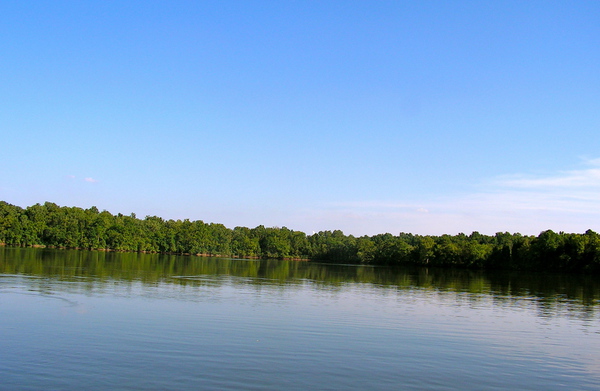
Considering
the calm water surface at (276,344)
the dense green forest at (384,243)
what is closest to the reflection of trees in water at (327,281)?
the calm water surface at (276,344)

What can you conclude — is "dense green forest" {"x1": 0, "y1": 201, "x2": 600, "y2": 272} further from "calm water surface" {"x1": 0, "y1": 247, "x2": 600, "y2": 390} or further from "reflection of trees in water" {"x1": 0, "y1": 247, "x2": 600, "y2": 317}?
"calm water surface" {"x1": 0, "y1": 247, "x2": 600, "y2": 390}

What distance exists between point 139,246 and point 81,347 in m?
181

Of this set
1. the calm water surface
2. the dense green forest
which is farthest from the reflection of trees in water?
the dense green forest

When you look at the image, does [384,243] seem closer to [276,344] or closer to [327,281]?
[327,281]

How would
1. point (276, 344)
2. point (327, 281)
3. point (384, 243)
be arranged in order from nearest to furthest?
point (276, 344) < point (327, 281) < point (384, 243)

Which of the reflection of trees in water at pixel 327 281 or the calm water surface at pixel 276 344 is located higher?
the calm water surface at pixel 276 344

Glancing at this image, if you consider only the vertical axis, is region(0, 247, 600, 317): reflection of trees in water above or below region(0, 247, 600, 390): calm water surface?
below

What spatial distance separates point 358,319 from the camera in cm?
2805

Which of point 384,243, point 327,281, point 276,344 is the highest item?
point 384,243

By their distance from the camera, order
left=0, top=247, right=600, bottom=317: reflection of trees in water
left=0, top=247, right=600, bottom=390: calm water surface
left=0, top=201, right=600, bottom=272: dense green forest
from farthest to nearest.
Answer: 1. left=0, top=201, right=600, bottom=272: dense green forest
2. left=0, top=247, right=600, bottom=317: reflection of trees in water
3. left=0, top=247, right=600, bottom=390: calm water surface

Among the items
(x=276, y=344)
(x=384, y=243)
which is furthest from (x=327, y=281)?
(x=384, y=243)

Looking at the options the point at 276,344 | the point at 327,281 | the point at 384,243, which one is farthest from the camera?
the point at 384,243

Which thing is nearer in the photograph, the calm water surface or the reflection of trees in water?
the calm water surface

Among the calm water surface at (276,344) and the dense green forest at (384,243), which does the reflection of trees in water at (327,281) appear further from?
the dense green forest at (384,243)
